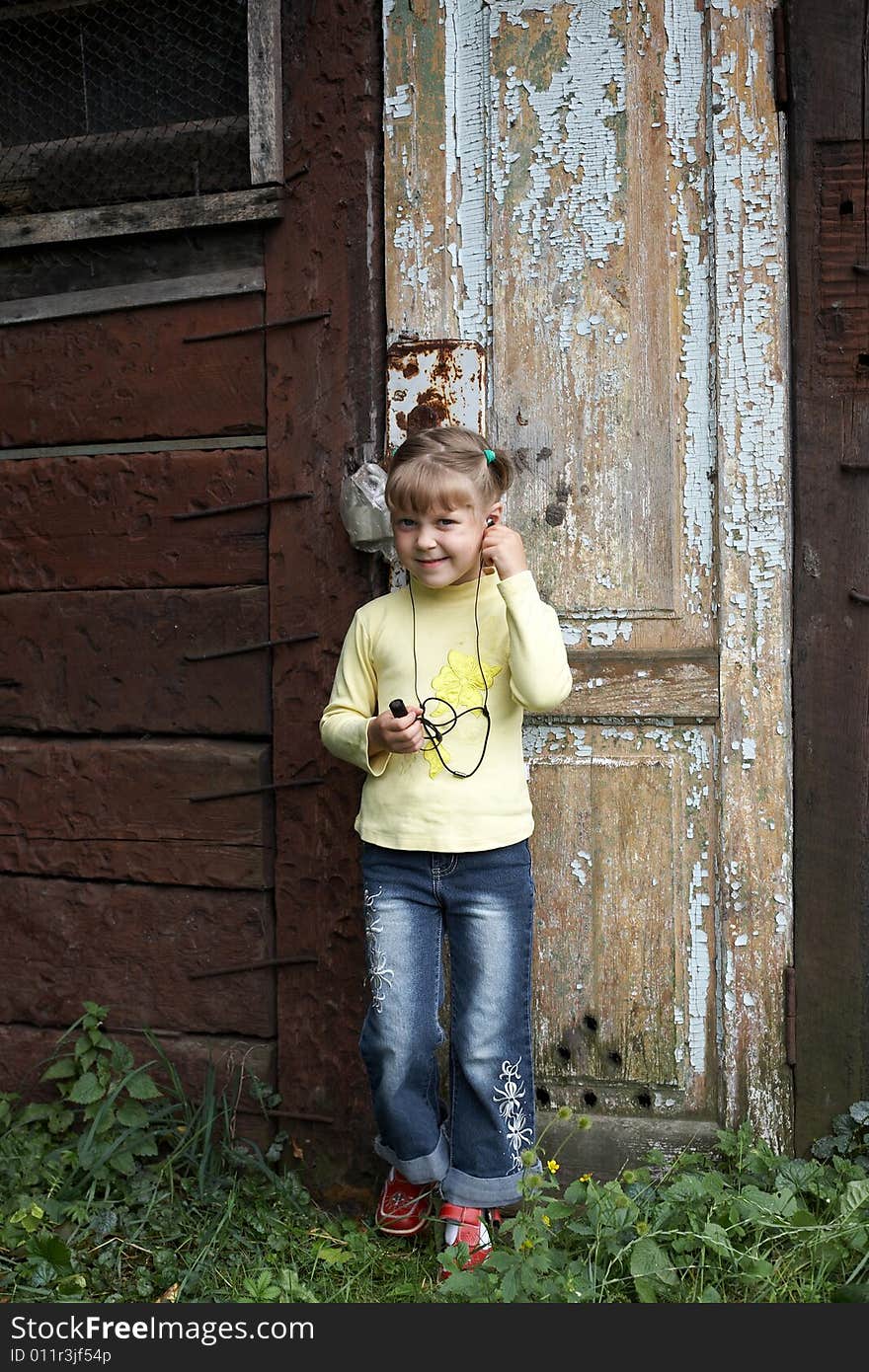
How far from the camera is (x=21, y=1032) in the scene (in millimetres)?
2824

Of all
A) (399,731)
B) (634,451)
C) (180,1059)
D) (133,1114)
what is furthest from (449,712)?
(133,1114)

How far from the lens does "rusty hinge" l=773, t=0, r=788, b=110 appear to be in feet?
7.55

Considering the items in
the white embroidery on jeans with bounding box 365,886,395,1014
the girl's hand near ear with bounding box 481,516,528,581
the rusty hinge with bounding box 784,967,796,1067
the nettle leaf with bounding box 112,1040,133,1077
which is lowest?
the nettle leaf with bounding box 112,1040,133,1077

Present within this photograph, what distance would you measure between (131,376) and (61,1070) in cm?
167

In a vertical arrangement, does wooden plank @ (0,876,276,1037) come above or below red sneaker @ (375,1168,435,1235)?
above

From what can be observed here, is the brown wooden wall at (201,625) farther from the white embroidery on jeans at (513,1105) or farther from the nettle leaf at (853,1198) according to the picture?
the nettle leaf at (853,1198)

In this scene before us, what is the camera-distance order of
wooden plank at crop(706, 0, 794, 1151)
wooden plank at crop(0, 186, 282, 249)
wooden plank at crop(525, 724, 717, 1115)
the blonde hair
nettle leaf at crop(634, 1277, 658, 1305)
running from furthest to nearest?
wooden plank at crop(0, 186, 282, 249)
wooden plank at crop(525, 724, 717, 1115)
wooden plank at crop(706, 0, 794, 1151)
the blonde hair
nettle leaf at crop(634, 1277, 658, 1305)

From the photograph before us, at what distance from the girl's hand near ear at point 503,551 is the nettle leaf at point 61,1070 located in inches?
63.3

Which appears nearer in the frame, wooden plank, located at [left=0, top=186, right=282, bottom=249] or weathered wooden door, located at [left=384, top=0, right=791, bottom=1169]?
weathered wooden door, located at [left=384, top=0, right=791, bottom=1169]

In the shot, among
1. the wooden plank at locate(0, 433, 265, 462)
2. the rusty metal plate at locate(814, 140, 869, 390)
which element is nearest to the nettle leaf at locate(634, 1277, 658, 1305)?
the rusty metal plate at locate(814, 140, 869, 390)

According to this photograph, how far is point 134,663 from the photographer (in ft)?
8.89

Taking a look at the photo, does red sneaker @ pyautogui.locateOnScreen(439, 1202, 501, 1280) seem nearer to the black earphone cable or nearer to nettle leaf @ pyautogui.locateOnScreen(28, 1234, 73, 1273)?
nettle leaf @ pyautogui.locateOnScreen(28, 1234, 73, 1273)

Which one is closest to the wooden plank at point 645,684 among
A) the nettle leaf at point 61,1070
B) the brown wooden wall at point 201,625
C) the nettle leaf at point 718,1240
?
the brown wooden wall at point 201,625

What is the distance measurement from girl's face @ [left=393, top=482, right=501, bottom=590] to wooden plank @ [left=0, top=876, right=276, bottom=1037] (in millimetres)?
936
